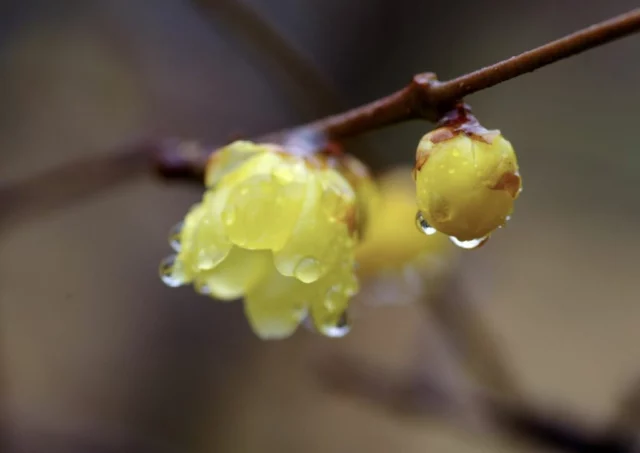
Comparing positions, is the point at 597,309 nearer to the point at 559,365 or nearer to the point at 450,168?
the point at 559,365

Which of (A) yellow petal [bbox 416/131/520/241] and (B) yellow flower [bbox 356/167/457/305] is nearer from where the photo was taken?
(A) yellow petal [bbox 416/131/520/241]

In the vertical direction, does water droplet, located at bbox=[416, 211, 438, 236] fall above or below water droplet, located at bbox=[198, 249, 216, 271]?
above

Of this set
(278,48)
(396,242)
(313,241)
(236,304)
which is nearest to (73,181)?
(278,48)

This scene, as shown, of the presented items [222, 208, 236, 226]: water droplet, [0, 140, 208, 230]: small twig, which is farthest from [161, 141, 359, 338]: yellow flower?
[0, 140, 208, 230]: small twig

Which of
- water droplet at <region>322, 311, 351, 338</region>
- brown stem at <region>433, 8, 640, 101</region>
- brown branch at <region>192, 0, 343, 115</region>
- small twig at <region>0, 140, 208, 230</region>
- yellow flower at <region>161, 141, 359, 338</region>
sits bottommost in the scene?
water droplet at <region>322, 311, 351, 338</region>

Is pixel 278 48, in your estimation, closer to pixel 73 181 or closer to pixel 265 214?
pixel 73 181

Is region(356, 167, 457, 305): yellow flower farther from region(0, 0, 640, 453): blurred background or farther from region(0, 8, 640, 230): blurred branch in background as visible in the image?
region(0, 0, 640, 453): blurred background
